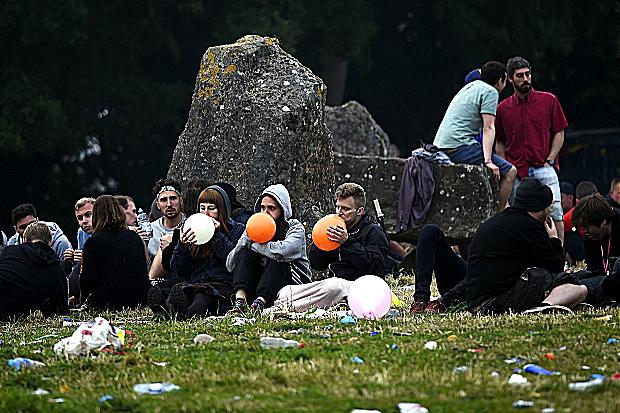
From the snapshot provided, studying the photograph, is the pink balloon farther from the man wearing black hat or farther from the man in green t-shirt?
the man in green t-shirt

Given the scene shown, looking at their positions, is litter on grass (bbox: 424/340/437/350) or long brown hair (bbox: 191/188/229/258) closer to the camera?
litter on grass (bbox: 424/340/437/350)

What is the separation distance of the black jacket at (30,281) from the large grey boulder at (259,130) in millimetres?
2612

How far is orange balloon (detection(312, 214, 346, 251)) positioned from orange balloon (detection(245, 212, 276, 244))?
14.8 inches

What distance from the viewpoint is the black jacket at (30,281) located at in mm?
10477

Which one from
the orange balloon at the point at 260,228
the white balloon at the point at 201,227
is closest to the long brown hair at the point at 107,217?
the white balloon at the point at 201,227

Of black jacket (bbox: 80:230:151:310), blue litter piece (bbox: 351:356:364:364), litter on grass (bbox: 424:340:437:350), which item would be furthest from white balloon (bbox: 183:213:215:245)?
blue litter piece (bbox: 351:356:364:364)

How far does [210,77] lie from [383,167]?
3298mm

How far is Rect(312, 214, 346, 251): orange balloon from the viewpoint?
33.0 feet

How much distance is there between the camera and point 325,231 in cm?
1007

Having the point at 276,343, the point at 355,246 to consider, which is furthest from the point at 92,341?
the point at 355,246

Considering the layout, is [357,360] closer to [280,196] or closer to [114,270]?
[280,196]

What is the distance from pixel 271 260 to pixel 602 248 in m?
2.83

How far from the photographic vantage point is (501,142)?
1415 cm

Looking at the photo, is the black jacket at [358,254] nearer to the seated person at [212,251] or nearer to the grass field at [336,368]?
the seated person at [212,251]
